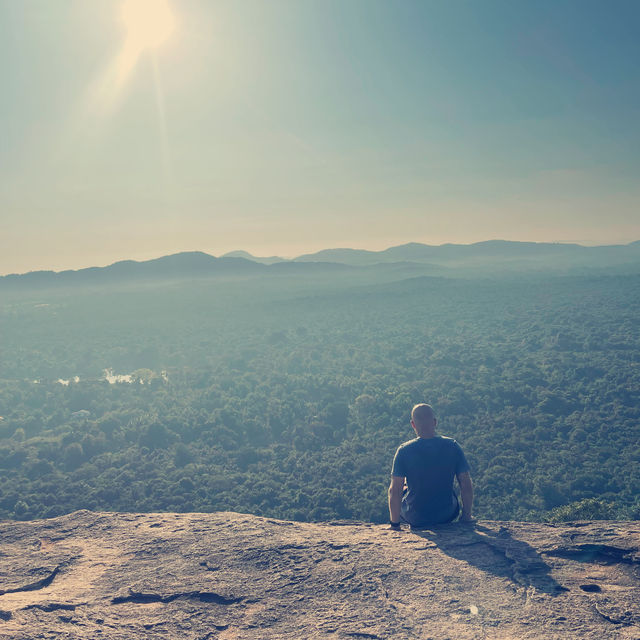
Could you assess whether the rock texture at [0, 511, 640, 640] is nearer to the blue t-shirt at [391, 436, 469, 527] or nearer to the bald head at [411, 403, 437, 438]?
the blue t-shirt at [391, 436, 469, 527]

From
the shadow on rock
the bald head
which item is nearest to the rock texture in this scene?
the shadow on rock

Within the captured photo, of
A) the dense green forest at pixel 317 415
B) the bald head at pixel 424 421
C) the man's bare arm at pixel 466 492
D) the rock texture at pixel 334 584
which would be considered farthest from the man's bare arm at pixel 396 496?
the dense green forest at pixel 317 415

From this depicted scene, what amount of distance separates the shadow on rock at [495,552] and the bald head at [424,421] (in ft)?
4.06

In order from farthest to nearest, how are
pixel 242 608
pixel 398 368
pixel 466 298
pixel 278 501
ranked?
1. pixel 466 298
2. pixel 398 368
3. pixel 278 501
4. pixel 242 608

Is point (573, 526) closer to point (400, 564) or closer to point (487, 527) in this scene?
point (487, 527)

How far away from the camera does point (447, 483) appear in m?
6.47

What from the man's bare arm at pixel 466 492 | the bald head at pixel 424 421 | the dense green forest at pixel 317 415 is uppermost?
the bald head at pixel 424 421

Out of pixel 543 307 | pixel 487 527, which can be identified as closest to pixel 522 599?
pixel 487 527

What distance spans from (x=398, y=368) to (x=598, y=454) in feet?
120

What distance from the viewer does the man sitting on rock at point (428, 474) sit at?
636 centimetres

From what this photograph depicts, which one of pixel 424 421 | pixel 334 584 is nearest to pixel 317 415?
pixel 424 421

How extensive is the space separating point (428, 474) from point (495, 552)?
115 cm

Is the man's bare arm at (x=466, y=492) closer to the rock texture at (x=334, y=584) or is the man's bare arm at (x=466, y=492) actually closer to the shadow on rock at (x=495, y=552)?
the shadow on rock at (x=495, y=552)

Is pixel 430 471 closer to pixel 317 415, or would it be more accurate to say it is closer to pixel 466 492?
pixel 466 492
